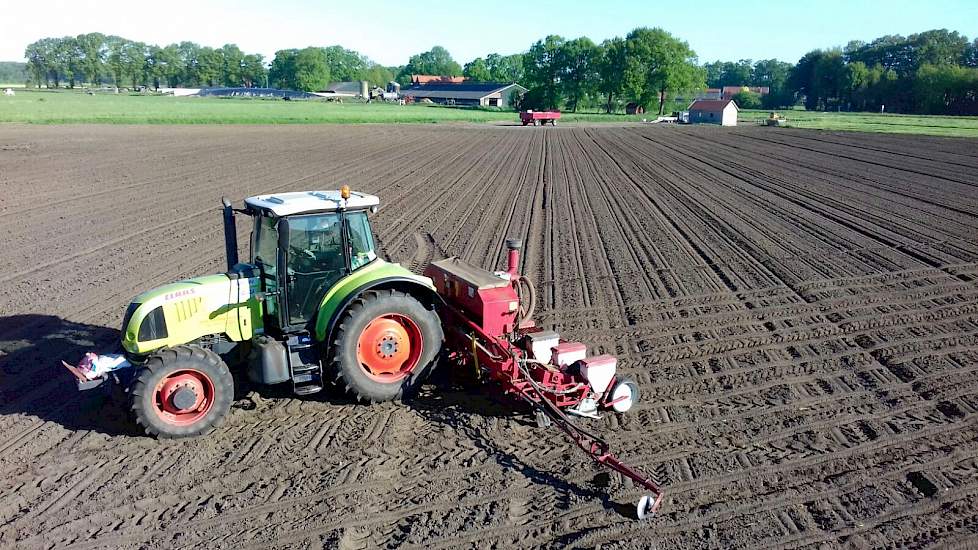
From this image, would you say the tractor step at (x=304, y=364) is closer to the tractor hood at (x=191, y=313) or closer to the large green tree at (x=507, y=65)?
the tractor hood at (x=191, y=313)

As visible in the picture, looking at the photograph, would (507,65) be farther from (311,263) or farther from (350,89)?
(311,263)

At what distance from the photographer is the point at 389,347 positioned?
6.67 metres

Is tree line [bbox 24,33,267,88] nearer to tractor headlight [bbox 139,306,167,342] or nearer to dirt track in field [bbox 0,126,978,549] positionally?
dirt track in field [bbox 0,126,978,549]

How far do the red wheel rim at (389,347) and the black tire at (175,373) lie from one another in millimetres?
1225

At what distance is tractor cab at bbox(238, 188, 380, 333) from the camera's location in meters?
Result: 6.23

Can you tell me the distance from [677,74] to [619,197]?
7647cm

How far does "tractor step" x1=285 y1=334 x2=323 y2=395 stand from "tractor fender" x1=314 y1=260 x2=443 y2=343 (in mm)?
129

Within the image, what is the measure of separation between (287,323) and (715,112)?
68527 millimetres

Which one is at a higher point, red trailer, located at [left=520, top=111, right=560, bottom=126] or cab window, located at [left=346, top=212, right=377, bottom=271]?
red trailer, located at [left=520, top=111, right=560, bottom=126]

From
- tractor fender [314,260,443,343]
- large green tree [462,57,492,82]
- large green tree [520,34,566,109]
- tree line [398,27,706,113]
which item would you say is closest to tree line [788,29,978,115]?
tree line [398,27,706,113]

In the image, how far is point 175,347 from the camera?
19.5 feet

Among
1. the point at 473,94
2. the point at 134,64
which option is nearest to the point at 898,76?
the point at 473,94

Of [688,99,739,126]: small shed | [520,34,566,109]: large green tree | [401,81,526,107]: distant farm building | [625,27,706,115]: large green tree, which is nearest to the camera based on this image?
[688,99,739,126]: small shed

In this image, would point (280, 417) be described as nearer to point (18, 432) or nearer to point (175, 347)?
point (175, 347)
